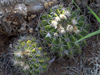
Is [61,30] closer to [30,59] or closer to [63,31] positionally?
[63,31]

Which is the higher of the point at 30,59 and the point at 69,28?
the point at 69,28

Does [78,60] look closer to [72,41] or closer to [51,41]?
[72,41]

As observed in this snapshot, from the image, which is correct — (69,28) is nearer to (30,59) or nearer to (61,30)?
(61,30)

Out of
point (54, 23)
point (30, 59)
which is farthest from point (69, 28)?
point (30, 59)

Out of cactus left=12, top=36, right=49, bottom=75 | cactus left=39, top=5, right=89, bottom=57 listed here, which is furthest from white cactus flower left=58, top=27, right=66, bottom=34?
cactus left=12, top=36, right=49, bottom=75

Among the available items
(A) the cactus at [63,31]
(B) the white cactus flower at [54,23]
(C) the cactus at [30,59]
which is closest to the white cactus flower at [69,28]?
(A) the cactus at [63,31]

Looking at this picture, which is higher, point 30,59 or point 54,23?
point 54,23

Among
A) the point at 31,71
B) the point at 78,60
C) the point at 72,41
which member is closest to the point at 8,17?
the point at 31,71

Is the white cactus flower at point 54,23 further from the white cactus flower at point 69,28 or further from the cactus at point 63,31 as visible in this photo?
the white cactus flower at point 69,28

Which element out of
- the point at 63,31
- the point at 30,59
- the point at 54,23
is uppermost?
the point at 54,23
